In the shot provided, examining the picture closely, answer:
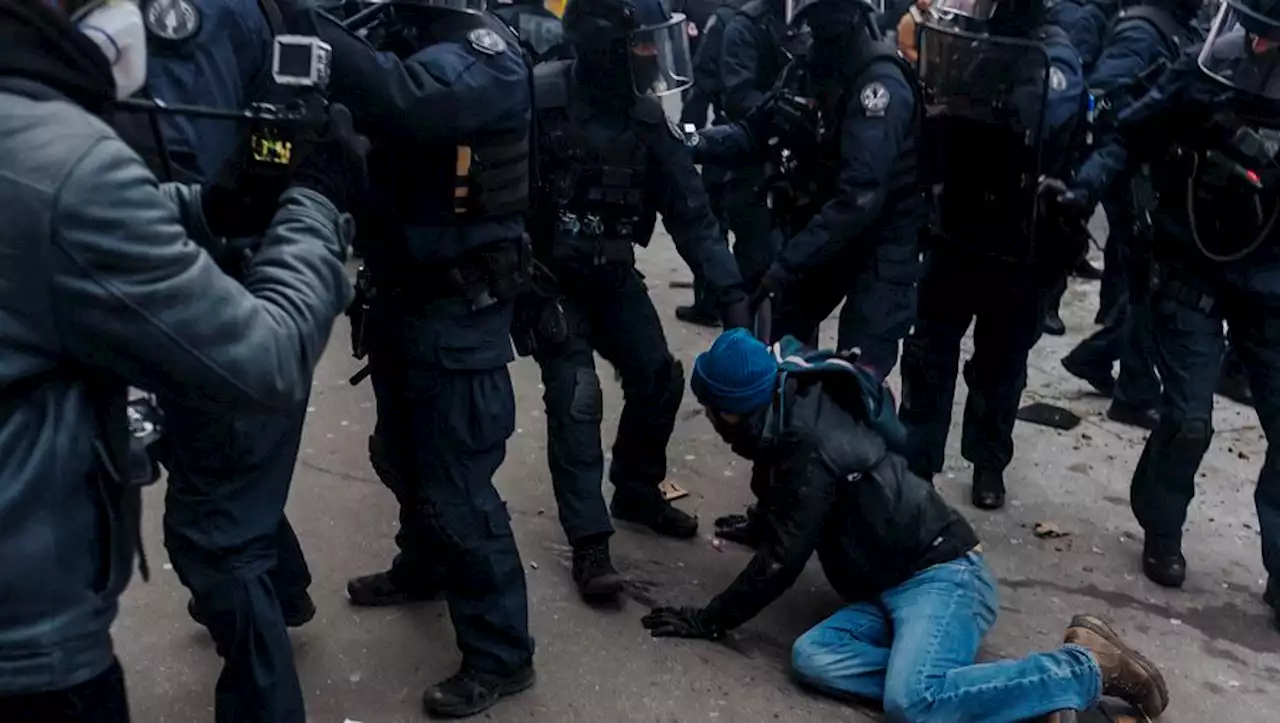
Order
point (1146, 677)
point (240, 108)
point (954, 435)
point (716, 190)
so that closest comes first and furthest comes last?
point (240, 108), point (1146, 677), point (954, 435), point (716, 190)

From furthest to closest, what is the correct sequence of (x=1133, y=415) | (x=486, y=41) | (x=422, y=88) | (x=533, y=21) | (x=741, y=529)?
(x=533, y=21), (x=1133, y=415), (x=741, y=529), (x=486, y=41), (x=422, y=88)

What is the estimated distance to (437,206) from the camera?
2797mm

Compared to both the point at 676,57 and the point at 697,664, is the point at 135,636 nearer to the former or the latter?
the point at 697,664

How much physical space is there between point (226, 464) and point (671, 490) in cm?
228

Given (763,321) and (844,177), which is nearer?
(844,177)

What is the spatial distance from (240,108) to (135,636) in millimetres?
1651

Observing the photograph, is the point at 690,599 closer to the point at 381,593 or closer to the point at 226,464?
the point at 381,593

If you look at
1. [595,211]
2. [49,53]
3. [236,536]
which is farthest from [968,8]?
[49,53]

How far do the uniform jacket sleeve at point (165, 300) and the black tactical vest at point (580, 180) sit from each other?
1970 mm

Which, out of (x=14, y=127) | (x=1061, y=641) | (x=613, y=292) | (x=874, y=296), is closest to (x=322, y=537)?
(x=613, y=292)

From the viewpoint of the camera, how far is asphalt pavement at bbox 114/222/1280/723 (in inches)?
120

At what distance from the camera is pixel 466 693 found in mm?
2947

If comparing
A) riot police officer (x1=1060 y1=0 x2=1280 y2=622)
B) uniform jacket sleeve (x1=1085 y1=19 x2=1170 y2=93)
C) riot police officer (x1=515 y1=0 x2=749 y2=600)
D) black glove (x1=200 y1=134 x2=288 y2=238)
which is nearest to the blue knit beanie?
riot police officer (x1=515 y1=0 x2=749 y2=600)

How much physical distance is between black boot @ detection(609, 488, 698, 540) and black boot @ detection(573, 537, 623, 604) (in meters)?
0.43
